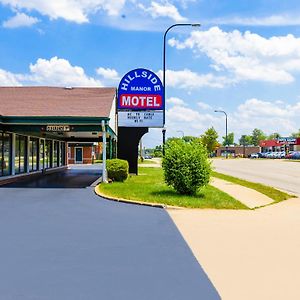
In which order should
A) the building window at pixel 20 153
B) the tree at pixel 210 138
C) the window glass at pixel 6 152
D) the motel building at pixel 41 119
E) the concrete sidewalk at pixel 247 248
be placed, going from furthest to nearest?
the tree at pixel 210 138, the building window at pixel 20 153, the window glass at pixel 6 152, the motel building at pixel 41 119, the concrete sidewalk at pixel 247 248

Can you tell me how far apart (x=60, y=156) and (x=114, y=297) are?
111 ft

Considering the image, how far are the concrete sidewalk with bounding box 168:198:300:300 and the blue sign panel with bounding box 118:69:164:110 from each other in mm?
14965

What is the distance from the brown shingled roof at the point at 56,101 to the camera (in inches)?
843

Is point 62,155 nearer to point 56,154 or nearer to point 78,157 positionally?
point 56,154

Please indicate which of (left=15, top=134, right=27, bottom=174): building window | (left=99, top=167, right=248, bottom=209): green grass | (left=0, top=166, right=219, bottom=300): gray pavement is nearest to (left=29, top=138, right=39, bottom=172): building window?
(left=15, top=134, right=27, bottom=174): building window

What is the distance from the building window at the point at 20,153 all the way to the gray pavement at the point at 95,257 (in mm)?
12231

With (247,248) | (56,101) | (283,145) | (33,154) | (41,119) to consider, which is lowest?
(247,248)

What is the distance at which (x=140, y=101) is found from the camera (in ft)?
87.9

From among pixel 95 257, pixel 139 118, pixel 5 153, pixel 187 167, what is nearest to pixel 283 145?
pixel 139 118

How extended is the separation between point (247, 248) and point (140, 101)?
778 inches

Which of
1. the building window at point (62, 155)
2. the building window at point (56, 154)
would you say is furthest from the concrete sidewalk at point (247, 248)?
the building window at point (62, 155)

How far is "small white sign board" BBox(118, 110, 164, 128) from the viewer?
87.9 feet

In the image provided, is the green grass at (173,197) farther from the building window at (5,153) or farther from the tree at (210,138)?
the tree at (210,138)

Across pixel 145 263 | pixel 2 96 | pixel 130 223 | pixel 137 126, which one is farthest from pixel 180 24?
pixel 145 263
